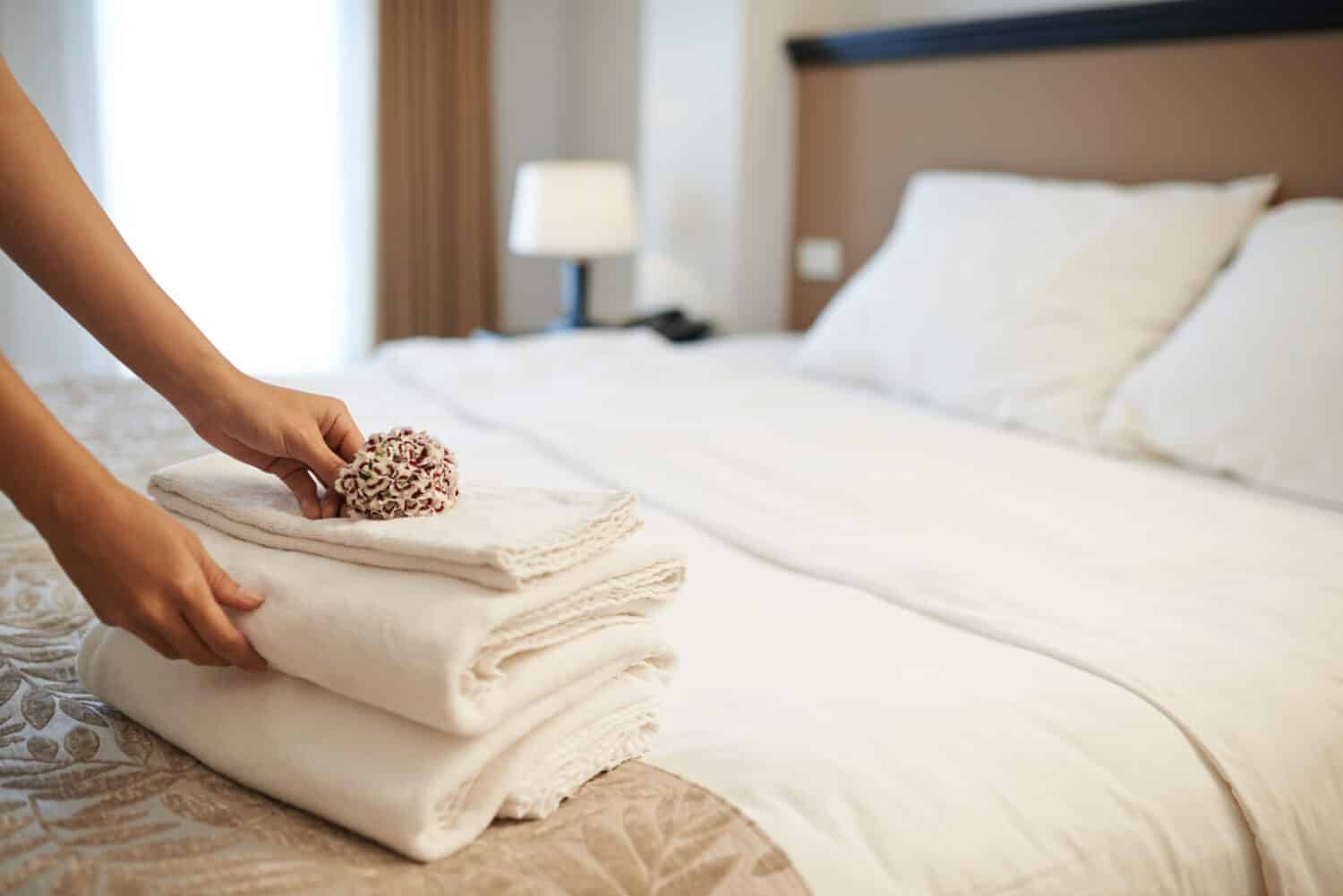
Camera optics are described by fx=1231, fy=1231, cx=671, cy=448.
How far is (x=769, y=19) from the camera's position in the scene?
3500 millimetres

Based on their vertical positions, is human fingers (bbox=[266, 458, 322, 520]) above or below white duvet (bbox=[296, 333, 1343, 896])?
above

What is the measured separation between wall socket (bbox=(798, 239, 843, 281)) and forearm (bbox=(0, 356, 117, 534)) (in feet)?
9.51

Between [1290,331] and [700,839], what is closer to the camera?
[700,839]

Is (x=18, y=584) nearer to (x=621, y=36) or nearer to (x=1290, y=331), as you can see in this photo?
(x=1290, y=331)

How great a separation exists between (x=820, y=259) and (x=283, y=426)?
272 cm

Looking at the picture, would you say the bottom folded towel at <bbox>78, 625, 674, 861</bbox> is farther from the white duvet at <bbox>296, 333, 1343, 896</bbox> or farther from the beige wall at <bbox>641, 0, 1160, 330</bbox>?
the beige wall at <bbox>641, 0, 1160, 330</bbox>

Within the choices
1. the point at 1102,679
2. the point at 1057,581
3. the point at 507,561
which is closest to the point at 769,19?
the point at 1057,581

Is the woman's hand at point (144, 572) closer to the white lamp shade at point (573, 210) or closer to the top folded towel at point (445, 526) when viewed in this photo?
the top folded towel at point (445, 526)

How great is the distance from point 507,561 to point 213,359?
0.36 m

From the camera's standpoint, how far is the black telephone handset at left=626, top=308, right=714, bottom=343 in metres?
3.62

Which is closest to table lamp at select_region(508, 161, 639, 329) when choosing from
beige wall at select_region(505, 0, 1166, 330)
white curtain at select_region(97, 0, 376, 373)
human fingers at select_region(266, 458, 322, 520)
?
beige wall at select_region(505, 0, 1166, 330)

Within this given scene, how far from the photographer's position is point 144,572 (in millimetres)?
802

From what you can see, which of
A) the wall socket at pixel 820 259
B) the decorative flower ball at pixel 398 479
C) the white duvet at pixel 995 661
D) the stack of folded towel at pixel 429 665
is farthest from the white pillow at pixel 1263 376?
the wall socket at pixel 820 259

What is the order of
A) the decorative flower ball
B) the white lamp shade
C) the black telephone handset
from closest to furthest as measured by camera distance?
the decorative flower ball, the black telephone handset, the white lamp shade
